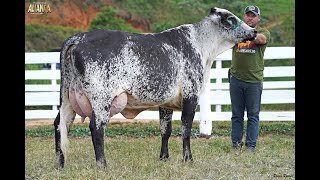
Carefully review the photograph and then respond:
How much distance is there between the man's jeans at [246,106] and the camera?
8.52 m

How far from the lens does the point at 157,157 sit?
8.08 meters

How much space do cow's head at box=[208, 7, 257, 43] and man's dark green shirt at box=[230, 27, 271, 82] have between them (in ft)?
1.46

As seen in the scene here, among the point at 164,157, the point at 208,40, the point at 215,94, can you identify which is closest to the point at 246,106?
the point at 208,40

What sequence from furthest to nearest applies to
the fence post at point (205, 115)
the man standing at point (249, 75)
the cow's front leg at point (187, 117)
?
the fence post at point (205, 115) → the man standing at point (249, 75) → the cow's front leg at point (187, 117)

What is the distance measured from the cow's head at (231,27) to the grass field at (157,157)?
1.72m

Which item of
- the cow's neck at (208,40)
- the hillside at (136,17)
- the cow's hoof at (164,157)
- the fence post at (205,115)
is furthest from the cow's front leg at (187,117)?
the hillside at (136,17)

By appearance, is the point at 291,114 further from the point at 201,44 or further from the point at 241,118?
the point at 201,44

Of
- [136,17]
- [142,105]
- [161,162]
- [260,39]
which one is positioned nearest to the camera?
[142,105]

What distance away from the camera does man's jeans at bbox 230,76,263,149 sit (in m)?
8.52

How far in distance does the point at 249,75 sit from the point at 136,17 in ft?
63.6

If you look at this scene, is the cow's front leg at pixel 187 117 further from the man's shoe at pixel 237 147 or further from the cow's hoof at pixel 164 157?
the man's shoe at pixel 237 147

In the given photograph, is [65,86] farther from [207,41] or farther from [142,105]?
[207,41]

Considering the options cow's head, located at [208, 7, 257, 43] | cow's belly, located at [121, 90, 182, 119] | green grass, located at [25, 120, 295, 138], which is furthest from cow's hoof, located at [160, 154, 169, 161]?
green grass, located at [25, 120, 295, 138]
